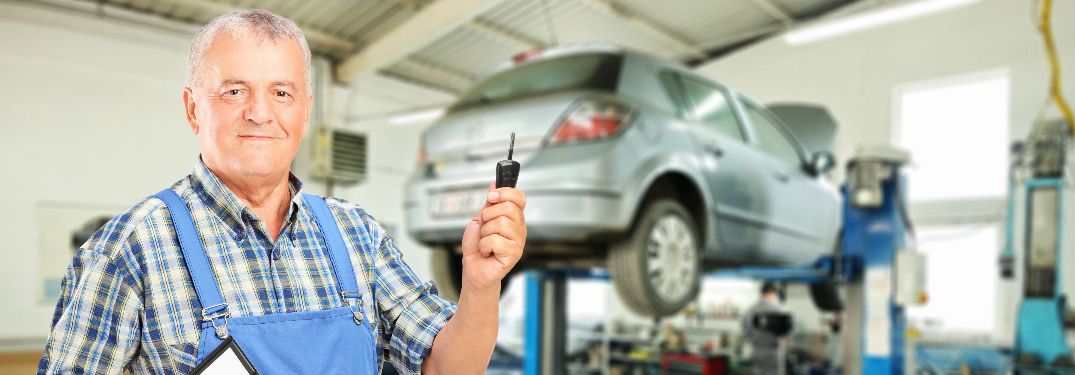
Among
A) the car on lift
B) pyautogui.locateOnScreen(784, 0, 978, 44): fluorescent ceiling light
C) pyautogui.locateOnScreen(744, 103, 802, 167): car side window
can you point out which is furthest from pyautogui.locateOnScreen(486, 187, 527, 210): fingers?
pyautogui.locateOnScreen(784, 0, 978, 44): fluorescent ceiling light

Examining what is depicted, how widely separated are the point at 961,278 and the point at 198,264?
797 centimetres

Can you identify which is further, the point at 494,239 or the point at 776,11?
the point at 776,11

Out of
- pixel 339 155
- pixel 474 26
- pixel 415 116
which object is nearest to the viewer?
pixel 339 155

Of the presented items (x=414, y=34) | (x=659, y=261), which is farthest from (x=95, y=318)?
(x=414, y=34)

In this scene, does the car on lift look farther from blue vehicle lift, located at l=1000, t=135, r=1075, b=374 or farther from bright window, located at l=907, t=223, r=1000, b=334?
bright window, located at l=907, t=223, r=1000, b=334

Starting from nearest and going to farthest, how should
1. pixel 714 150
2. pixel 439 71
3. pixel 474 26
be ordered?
pixel 714 150
pixel 474 26
pixel 439 71

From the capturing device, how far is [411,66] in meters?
8.48

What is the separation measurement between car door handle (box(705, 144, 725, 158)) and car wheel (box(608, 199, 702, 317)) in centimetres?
25

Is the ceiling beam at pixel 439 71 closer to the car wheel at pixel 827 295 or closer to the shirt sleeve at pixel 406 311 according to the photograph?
the car wheel at pixel 827 295

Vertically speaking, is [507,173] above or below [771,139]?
below

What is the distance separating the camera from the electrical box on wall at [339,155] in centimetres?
705

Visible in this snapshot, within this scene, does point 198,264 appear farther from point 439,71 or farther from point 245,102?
point 439,71

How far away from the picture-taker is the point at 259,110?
→ 0.77 metres

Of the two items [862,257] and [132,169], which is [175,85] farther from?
[862,257]
